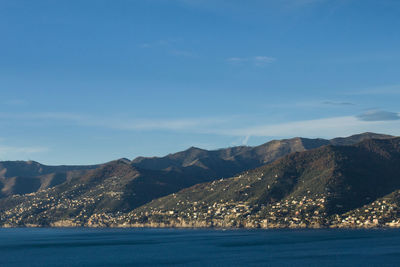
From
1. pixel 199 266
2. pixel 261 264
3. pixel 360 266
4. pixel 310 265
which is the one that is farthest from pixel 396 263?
pixel 199 266

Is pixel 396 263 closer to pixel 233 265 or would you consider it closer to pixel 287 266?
pixel 287 266

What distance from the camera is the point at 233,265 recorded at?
199 meters

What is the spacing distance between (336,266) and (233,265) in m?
35.4

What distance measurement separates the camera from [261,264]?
198 meters

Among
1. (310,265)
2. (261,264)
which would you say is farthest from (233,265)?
(310,265)

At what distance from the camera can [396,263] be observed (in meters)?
184

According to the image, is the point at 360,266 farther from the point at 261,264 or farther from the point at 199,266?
the point at 199,266

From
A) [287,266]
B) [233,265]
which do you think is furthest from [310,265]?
[233,265]

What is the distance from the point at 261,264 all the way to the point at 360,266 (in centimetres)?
3389

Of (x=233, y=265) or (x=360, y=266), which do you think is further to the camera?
(x=233, y=265)

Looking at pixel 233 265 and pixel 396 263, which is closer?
pixel 396 263

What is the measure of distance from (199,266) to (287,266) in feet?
99.5

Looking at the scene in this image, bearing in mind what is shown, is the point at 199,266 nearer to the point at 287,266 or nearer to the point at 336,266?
the point at 287,266

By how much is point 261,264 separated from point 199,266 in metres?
21.4
